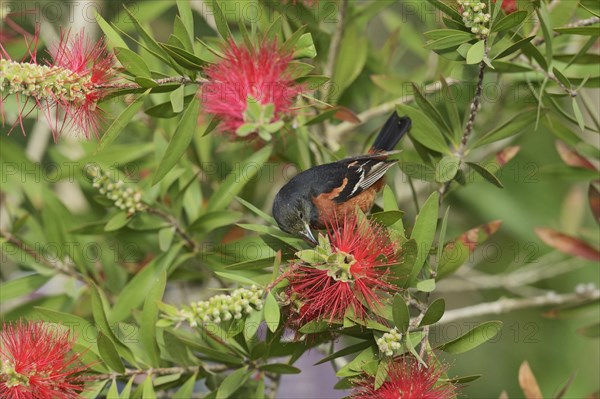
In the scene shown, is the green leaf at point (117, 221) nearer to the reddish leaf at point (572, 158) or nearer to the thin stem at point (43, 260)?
the thin stem at point (43, 260)

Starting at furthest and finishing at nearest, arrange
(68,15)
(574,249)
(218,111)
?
(68,15) < (574,249) < (218,111)

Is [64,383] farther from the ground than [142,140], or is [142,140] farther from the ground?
[142,140]

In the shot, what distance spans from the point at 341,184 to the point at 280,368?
574 millimetres

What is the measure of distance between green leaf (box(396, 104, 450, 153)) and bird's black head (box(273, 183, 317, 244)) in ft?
1.17

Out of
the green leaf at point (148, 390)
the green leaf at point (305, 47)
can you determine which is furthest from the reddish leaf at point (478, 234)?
the green leaf at point (148, 390)

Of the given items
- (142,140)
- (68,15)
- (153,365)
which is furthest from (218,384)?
(68,15)

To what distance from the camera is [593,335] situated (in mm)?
2416

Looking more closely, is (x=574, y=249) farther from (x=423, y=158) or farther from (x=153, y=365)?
(x=153, y=365)

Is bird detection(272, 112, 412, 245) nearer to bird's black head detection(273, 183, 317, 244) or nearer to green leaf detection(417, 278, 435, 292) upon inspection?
bird's black head detection(273, 183, 317, 244)

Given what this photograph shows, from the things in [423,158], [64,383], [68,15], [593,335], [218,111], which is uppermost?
[68,15]

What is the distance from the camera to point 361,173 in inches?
93.1

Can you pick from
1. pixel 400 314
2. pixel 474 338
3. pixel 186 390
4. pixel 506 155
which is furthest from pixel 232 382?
pixel 506 155

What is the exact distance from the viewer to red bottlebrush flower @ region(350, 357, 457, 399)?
1.76m

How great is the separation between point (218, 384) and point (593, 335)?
1.11m
